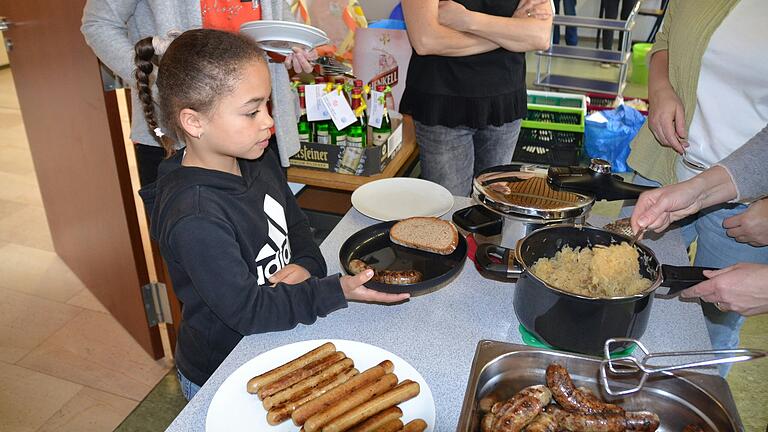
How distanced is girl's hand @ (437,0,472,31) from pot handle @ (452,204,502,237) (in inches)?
31.9

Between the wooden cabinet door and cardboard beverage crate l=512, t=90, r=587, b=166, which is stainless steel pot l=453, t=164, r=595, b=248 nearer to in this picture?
the wooden cabinet door

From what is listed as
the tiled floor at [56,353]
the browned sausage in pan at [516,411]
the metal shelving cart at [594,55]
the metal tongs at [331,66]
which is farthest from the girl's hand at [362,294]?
the metal shelving cart at [594,55]

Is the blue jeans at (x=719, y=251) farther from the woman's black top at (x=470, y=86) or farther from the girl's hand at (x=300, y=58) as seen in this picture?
the girl's hand at (x=300, y=58)

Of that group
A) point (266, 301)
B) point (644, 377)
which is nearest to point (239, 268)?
point (266, 301)

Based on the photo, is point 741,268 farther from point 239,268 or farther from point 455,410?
point 239,268

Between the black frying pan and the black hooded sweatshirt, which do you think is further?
the black frying pan

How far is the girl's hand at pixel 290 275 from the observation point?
137 cm

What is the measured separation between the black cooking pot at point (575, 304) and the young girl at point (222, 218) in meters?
0.22

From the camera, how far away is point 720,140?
1579mm

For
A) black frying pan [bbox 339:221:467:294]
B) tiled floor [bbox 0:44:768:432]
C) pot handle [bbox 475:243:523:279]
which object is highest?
pot handle [bbox 475:243:523:279]

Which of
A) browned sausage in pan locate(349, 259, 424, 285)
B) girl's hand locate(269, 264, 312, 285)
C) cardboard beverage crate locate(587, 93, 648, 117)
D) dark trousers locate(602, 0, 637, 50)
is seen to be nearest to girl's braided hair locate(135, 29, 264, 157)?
girl's hand locate(269, 264, 312, 285)

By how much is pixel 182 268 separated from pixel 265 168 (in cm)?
32

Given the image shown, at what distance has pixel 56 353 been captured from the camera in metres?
2.69

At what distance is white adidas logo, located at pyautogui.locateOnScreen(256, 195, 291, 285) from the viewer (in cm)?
140
